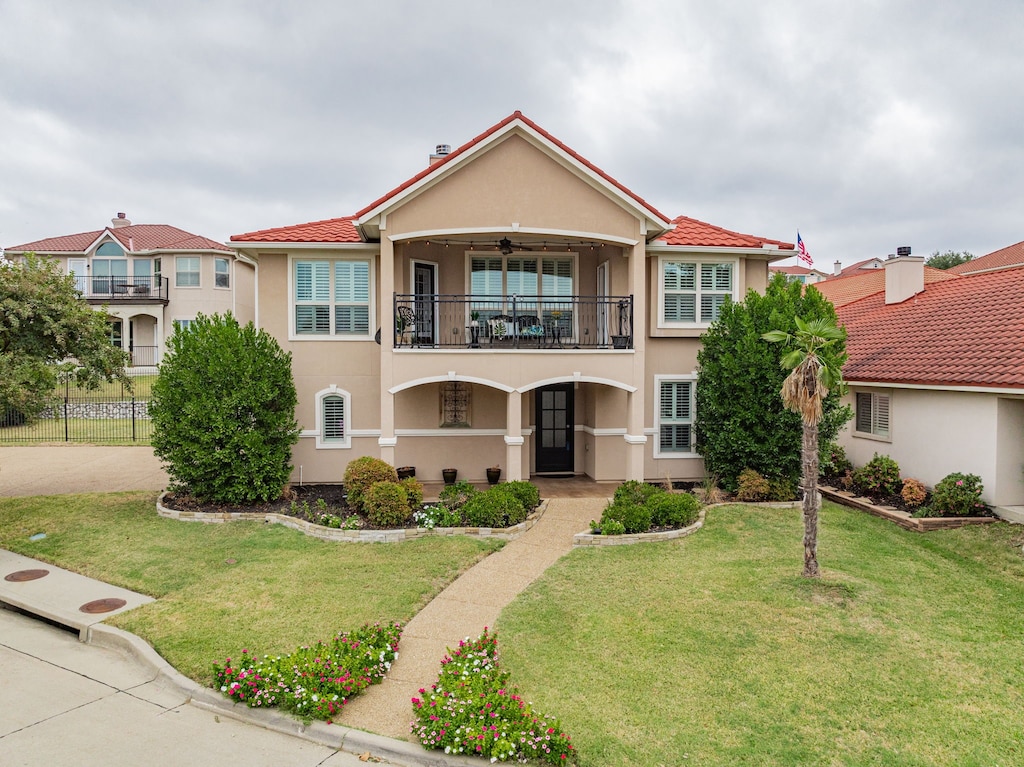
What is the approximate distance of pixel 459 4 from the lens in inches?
497

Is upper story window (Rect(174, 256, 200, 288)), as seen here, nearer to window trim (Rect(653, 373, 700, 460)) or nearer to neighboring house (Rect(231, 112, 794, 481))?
neighboring house (Rect(231, 112, 794, 481))

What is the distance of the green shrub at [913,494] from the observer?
41.0 ft

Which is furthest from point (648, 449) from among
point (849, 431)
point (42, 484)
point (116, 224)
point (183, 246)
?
point (116, 224)

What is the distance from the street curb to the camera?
201 inches

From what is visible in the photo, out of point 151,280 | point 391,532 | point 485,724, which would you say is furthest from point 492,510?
point 151,280

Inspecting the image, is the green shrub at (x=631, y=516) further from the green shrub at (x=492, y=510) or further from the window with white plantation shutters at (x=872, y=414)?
the window with white plantation shutters at (x=872, y=414)

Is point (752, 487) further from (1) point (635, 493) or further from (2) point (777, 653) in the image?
(2) point (777, 653)

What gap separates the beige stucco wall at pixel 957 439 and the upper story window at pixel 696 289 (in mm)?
4480

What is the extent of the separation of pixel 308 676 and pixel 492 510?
5565mm

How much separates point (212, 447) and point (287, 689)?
7672 mm

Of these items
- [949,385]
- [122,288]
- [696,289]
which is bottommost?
[949,385]

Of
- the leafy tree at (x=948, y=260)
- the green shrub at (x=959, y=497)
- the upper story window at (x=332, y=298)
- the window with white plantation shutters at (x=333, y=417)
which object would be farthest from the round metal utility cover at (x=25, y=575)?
the leafy tree at (x=948, y=260)

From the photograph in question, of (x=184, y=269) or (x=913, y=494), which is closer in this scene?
(x=913, y=494)

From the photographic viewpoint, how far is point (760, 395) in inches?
503
